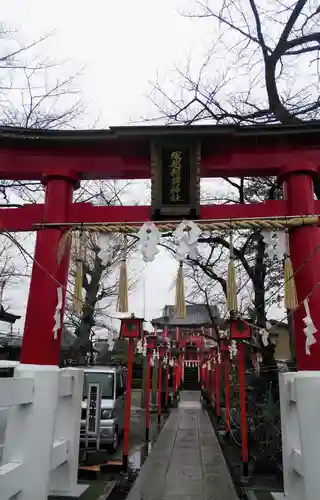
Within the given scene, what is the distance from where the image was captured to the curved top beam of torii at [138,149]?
5.48 metres

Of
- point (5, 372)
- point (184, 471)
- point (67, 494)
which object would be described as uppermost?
point (5, 372)

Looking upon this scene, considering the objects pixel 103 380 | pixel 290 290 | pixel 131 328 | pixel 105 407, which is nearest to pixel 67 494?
pixel 290 290

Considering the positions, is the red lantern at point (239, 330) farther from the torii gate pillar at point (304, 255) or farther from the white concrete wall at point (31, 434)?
the white concrete wall at point (31, 434)

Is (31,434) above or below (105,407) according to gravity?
above

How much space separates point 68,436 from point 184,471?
4.12 m

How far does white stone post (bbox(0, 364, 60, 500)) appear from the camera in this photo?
4406 mm

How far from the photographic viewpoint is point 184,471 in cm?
854

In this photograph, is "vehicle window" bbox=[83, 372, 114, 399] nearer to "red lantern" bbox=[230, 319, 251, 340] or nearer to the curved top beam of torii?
"red lantern" bbox=[230, 319, 251, 340]

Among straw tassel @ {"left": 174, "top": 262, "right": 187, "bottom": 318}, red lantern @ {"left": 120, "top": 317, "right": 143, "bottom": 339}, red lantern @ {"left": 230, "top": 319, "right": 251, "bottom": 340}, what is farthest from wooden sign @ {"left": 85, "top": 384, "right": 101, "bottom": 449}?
straw tassel @ {"left": 174, "top": 262, "right": 187, "bottom": 318}

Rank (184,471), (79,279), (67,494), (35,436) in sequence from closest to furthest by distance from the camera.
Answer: (35,436) → (67,494) → (79,279) → (184,471)

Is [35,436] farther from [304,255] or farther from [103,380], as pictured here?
→ [103,380]

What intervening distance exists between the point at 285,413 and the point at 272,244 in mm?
2022

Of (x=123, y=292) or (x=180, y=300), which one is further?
(x=123, y=292)

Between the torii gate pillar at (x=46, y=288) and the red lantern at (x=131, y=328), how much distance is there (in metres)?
5.09
